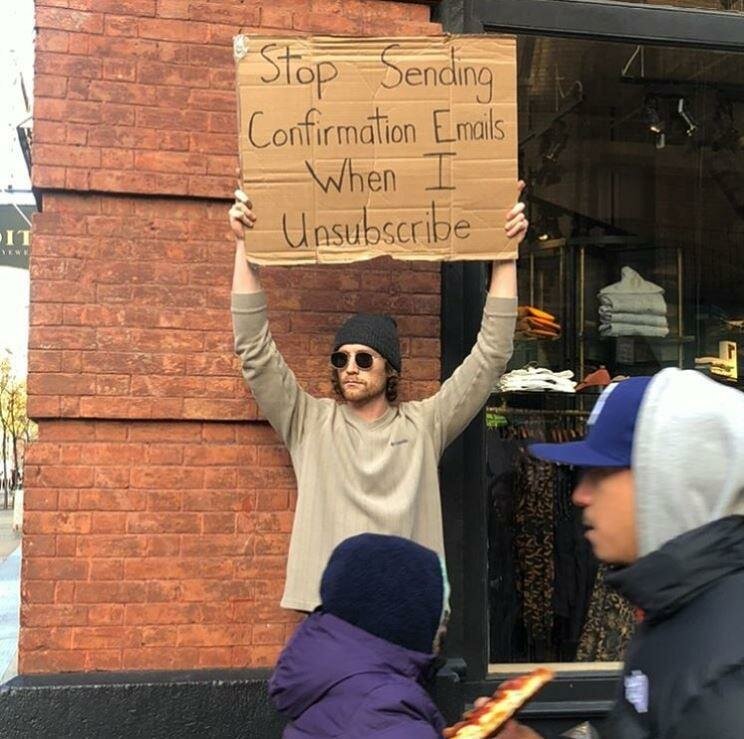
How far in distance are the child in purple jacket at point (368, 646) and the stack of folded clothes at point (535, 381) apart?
343 cm

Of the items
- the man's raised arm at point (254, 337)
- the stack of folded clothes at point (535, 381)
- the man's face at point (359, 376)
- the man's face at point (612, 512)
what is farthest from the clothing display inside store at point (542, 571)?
the man's face at point (612, 512)

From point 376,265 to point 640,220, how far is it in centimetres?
336

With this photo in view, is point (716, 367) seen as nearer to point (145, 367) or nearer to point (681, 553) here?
point (145, 367)

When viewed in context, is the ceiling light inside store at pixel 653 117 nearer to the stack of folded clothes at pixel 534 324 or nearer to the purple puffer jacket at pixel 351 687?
the stack of folded clothes at pixel 534 324

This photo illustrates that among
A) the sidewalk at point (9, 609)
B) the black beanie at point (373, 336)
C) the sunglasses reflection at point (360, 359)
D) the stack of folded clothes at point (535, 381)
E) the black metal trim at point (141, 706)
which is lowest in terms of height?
the sidewalk at point (9, 609)

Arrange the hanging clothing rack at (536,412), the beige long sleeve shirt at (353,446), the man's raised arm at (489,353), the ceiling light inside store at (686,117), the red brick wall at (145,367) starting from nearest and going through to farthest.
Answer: the beige long sleeve shirt at (353,446) → the man's raised arm at (489,353) → the red brick wall at (145,367) → the hanging clothing rack at (536,412) → the ceiling light inside store at (686,117)

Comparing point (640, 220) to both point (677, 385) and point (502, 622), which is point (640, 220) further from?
point (677, 385)

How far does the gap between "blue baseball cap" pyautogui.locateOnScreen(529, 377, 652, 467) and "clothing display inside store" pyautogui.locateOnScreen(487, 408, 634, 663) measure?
3280 mm

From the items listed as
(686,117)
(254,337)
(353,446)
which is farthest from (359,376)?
(686,117)

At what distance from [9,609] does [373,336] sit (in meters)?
5.48

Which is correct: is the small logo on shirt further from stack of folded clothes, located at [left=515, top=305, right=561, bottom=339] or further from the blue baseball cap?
stack of folded clothes, located at [left=515, top=305, right=561, bottom=339]

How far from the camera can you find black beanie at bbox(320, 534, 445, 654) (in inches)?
72.7

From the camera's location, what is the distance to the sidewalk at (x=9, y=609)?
4866mm

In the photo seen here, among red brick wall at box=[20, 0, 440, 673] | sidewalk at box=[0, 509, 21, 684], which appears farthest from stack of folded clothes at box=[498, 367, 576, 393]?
sidewalk at box=[0, 509, 21, 684]
